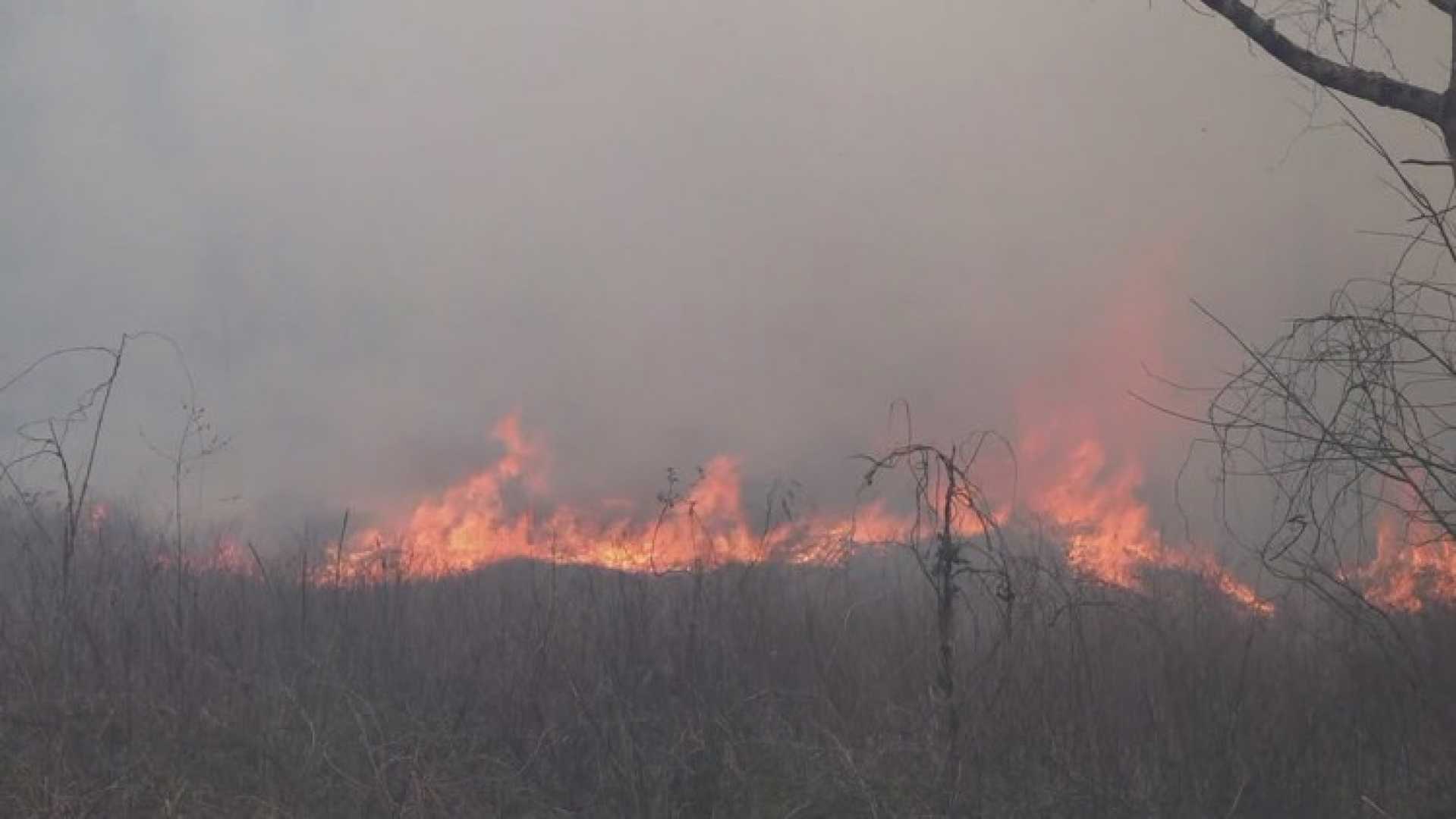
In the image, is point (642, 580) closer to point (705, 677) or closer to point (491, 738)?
point (705, 677)

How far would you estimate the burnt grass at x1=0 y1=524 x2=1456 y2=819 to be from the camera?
21.3 ft

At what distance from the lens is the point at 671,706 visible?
7.30 m

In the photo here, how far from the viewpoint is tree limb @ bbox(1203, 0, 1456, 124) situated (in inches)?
255

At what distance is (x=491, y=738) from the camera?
7.38 m

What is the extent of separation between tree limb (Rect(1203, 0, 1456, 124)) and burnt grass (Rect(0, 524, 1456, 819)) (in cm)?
276

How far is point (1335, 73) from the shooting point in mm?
6637

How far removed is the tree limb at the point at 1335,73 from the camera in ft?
21.3

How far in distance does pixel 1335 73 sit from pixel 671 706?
5122 millimetres

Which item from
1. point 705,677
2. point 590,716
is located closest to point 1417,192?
point 705,677

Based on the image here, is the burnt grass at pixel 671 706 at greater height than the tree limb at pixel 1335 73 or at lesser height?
lesser

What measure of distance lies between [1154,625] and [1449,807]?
181 cm

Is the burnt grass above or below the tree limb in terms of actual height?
below

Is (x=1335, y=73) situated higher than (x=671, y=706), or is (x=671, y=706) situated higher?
(x=1335, y=73)

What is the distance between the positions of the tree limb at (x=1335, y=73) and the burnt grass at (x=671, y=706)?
2764 millimetres
